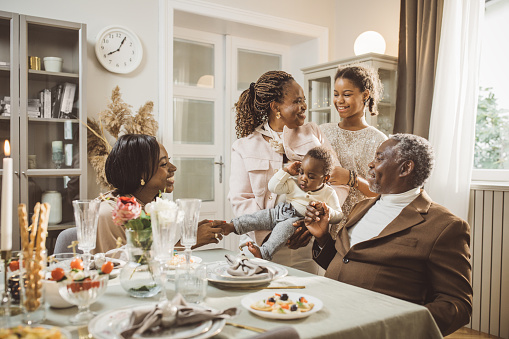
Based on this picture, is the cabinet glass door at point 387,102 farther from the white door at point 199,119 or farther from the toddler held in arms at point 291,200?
the toddler held in arms at point 291,200

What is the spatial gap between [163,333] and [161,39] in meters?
3.18

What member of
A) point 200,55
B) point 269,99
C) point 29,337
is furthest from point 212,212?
point 29,337

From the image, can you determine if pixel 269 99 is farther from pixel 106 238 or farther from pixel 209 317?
pixel 209 317

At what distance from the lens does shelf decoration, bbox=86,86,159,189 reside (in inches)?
131

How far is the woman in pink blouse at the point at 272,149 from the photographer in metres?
2.25

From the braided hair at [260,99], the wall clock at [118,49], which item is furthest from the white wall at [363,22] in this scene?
the braided hair at [260,99]

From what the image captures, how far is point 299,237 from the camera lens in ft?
6.88

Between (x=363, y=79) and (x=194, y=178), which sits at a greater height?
(x=363, y=79)

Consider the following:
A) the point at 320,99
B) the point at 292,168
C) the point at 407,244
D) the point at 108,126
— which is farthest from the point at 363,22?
the point at 407,244

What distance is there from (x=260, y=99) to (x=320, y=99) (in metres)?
1.93

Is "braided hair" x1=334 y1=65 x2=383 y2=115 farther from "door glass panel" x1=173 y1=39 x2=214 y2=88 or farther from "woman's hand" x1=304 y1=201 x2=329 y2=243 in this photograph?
"door glass panel" x1=173 y1=39 x2=214 y2=88

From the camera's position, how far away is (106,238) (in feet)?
5.95

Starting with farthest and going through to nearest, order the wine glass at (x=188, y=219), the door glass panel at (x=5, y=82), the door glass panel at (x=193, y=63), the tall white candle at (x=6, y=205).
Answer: the door glass panel at (x=193, y=63) → the door glass panel at (x=5, y=82) → the wine glass at (x=188, y=219) → the tall white candle at (x=6, y=205)

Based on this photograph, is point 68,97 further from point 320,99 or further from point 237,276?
point 237,276
